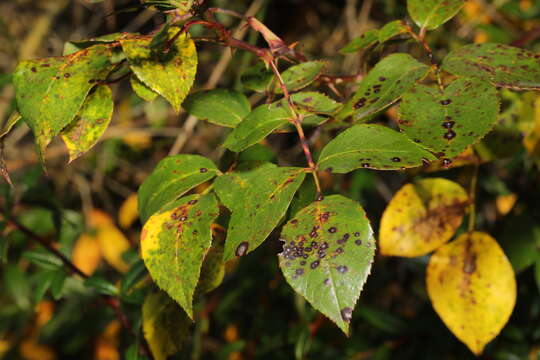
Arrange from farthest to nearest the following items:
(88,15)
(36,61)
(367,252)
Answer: (88,15), (36,61), (367,252)

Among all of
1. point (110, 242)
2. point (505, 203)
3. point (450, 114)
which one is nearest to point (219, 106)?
point (450, 114)

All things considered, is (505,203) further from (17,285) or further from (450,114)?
(17,285)

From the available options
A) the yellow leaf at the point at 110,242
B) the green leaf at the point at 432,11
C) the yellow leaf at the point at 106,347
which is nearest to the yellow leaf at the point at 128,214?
the yellow leaf at the point at 110,242

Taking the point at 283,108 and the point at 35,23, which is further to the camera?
the point at 35,23

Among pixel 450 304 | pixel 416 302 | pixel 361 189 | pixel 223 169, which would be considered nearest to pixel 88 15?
pixel 361 189

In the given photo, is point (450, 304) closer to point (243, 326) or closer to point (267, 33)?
point (267, 33)
